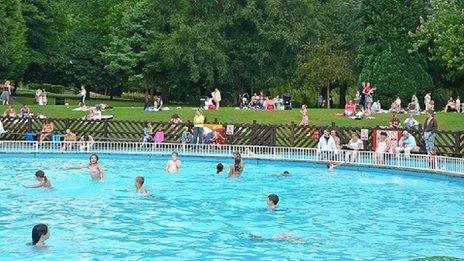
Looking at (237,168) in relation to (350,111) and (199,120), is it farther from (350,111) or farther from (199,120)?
(350,111)

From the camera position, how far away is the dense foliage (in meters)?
59.1

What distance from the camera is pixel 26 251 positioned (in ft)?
51.0

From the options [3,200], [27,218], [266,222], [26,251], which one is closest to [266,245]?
[266,222]

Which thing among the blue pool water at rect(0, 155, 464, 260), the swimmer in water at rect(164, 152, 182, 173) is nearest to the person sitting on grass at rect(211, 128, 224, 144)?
the blue pool water at rect(0, 155, 464, 260)

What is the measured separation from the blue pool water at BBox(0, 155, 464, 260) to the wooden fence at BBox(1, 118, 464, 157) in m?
4.36

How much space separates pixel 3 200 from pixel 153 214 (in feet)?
15.7

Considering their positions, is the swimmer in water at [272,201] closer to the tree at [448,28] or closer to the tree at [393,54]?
the tree at [448,28]

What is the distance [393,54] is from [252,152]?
28.7 metres

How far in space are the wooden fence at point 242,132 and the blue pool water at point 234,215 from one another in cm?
436

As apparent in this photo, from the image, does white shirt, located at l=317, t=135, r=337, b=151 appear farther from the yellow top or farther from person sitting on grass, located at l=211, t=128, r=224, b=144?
the yellow top

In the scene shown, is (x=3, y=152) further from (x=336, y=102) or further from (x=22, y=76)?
(x=336, y=102)

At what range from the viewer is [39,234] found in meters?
15.2

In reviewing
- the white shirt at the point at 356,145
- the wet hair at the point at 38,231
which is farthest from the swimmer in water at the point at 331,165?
the wet hair at the point at 38,231

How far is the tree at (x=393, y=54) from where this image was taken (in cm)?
5828
